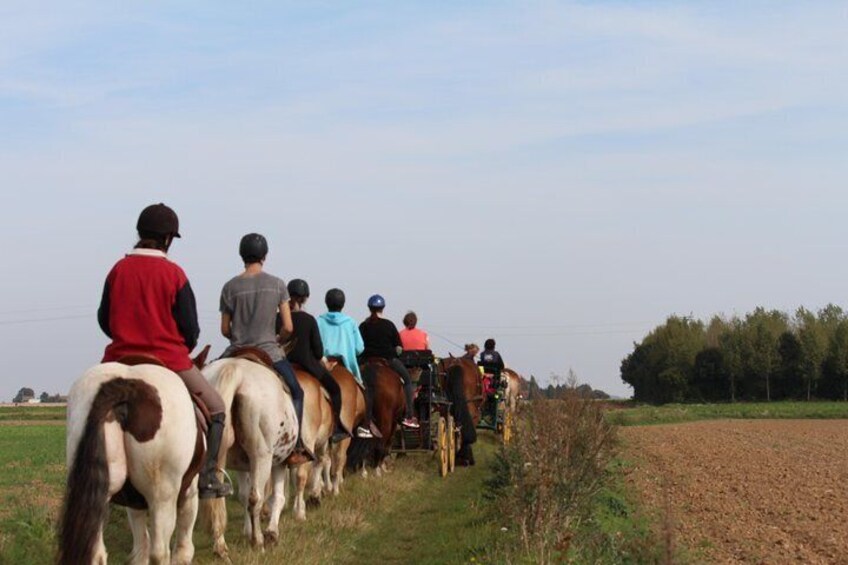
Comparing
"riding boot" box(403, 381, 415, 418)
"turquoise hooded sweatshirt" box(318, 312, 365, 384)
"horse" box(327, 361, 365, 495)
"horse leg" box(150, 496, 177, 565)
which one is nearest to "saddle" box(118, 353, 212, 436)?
"horse leg" box(150, 496, 177, 565)

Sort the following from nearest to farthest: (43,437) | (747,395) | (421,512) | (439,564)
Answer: (439,564), (421,512), (43,437), (747,395)

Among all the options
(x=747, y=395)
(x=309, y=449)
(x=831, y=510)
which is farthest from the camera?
(x=747, y=395)

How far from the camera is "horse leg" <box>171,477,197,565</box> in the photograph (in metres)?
8.22

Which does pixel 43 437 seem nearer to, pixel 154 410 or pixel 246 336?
pixel 246 336

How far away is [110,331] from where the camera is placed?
7.83 m

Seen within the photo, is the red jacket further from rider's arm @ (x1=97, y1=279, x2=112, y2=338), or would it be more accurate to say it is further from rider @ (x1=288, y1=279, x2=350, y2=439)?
rider @ (x1=288, y1=279, x2=350, y2=439)

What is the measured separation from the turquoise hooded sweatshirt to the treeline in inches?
3451

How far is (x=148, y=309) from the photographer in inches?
307

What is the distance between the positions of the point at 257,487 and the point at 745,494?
33.7 ft

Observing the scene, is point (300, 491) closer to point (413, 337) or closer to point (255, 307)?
point (255, 307)

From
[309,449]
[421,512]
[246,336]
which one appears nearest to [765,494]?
[421,512]

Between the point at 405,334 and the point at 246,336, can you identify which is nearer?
the point at 246,336

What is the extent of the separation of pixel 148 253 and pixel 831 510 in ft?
38.4

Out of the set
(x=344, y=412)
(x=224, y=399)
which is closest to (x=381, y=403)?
(x=344, y=412)
